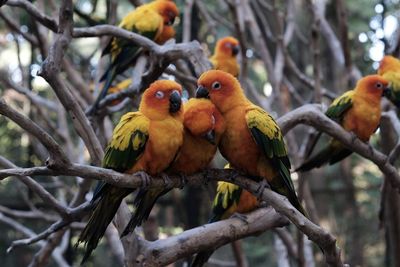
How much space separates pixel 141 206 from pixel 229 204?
948mm

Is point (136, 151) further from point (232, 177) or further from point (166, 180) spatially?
point (232, 177)

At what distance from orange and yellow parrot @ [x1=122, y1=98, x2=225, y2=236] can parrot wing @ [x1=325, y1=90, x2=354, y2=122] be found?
72.7 inches

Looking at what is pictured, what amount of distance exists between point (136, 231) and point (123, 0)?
18.3 ft

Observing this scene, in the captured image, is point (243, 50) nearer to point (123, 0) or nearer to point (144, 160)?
point (144, 160)

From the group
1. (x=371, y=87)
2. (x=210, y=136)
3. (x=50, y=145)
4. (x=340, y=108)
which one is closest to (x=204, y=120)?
(x=210, y=136)

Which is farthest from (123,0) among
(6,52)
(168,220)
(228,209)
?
(228,209)

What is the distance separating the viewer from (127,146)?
2.78 metres

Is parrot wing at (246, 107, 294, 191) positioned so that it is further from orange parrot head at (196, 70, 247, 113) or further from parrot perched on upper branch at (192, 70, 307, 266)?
orange parrot head at (196, 70, 247, 113)

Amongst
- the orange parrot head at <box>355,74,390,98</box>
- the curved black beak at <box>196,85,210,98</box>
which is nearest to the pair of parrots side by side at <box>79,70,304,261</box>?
the curved black beak at <box>196,85,210,98</box>

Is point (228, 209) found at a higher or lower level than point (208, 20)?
lower

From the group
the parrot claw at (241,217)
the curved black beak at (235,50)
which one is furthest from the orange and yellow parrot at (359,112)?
the curved black beak at (235,50)

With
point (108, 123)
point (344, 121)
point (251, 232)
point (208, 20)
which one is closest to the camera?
point (251, 232)

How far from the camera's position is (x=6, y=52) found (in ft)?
29.4

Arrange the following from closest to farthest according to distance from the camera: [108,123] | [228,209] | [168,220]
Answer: [228,209], [108,123], [168,220]
